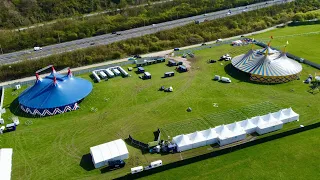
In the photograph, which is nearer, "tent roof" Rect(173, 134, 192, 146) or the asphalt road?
"tent roof" Rect(173, 134, 192, 146)

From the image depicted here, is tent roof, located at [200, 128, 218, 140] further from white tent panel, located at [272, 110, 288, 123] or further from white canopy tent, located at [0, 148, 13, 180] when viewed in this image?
white canopy tent, located at [0, 148, 13, 180]

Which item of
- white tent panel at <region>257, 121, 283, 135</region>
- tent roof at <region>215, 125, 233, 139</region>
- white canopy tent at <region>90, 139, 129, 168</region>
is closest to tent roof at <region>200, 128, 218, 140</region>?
tent roof at <region>215, 125, 233, 139</region>

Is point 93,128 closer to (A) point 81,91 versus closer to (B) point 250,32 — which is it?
(A) point 81,91

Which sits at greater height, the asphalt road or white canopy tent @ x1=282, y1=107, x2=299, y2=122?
the asphalt road

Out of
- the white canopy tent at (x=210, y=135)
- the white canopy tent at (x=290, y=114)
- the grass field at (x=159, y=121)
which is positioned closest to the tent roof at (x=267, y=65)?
the grass field at (x=159, y=121)

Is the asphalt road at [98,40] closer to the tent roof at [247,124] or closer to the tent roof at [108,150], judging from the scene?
→ the tent roof at [108,150]
